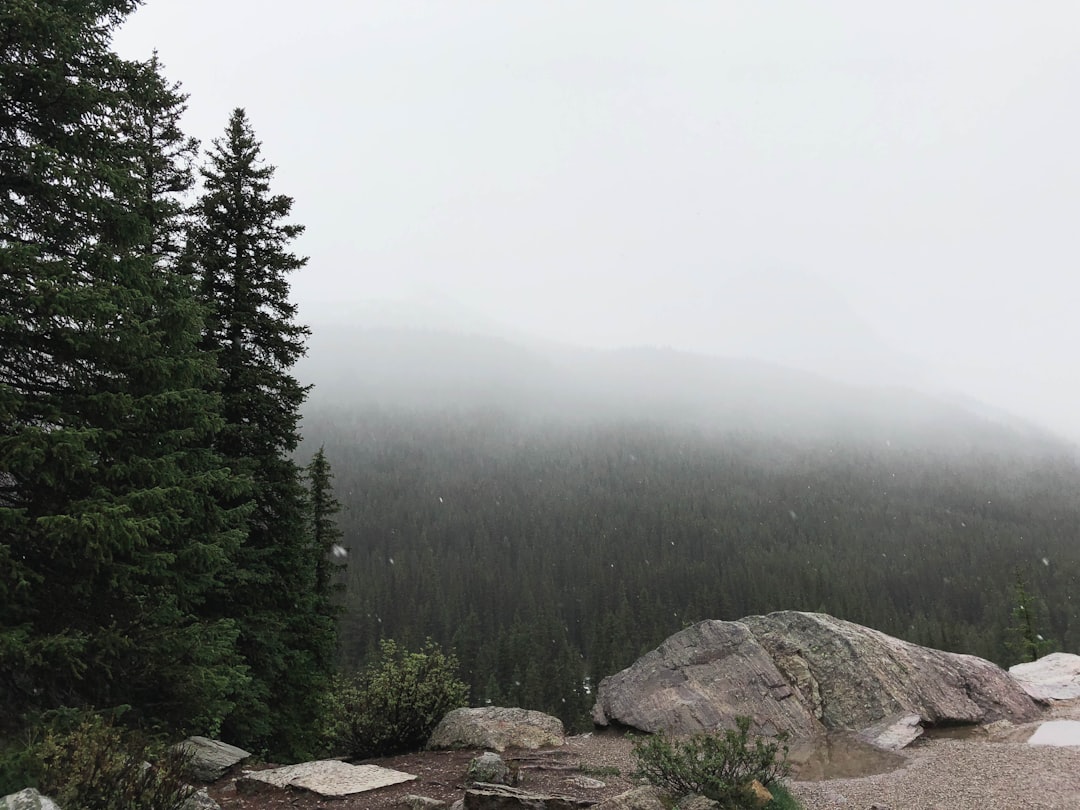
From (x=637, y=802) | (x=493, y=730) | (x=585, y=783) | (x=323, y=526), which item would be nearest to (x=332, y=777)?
(x=585, y=783)

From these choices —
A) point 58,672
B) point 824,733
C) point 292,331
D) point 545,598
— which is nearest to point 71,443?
point 58,672

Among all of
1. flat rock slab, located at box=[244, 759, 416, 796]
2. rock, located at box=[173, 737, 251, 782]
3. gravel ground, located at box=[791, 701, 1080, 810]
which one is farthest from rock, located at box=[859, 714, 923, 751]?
rock, located at box=[173, 737, 251, 782]

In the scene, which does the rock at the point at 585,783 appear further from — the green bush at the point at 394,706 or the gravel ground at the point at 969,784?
the green bush at the point at 394,706

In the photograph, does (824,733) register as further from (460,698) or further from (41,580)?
(41,580)

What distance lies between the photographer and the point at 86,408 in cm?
893

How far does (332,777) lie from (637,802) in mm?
5066

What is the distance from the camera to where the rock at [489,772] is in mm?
10016

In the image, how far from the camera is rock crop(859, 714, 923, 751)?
15336 mm

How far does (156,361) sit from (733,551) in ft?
607

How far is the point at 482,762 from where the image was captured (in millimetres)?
10227

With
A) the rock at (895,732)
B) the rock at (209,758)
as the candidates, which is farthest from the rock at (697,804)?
the rock at (895,732)

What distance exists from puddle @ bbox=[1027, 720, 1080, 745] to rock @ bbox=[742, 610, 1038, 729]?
1.39 metres

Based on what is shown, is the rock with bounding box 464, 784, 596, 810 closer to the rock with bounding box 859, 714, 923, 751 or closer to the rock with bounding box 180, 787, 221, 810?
the rock with bounding box 180, 787, 221, 810

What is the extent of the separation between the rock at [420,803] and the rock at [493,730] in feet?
14.1
